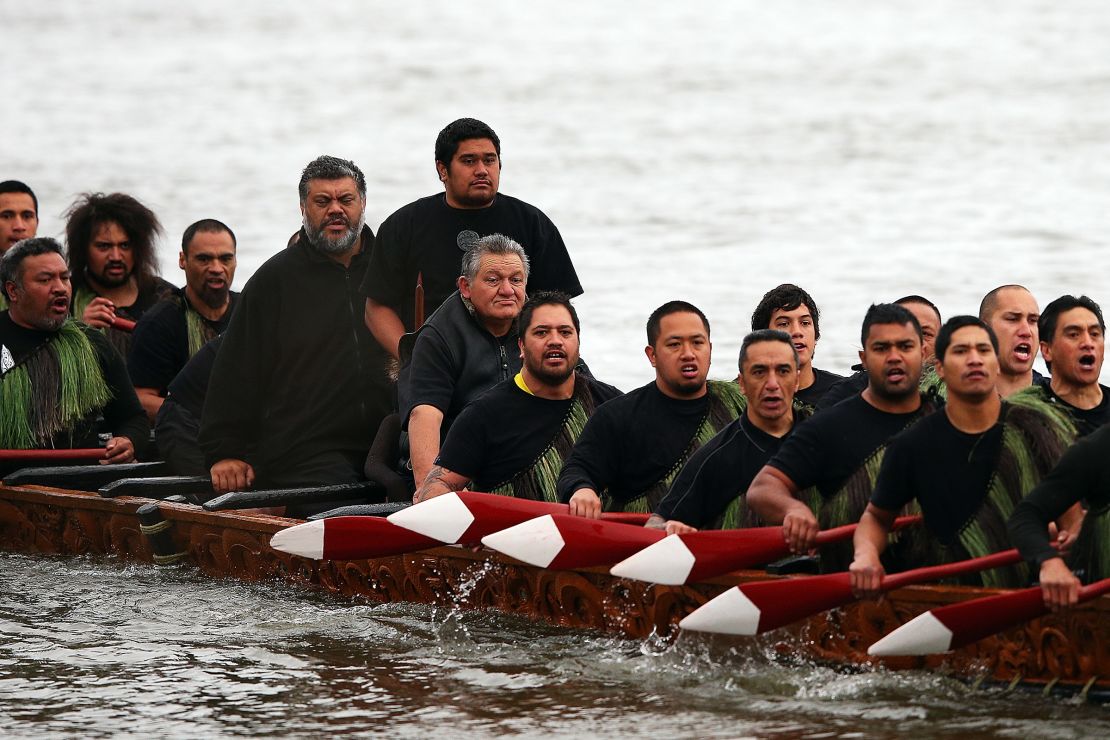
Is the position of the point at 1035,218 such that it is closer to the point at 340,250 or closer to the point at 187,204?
the point at 187,204

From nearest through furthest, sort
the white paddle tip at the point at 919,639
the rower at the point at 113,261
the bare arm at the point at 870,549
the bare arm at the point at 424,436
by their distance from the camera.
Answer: the white paddle tip at the point at 919,639, the bare arm at the point at 870,549, the bare arm at the point at 424,436, the rower at the point at 113,261

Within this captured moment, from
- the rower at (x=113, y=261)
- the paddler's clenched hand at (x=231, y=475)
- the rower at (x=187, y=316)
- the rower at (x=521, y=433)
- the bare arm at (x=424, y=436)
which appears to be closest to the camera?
the rower at (x=521, y=433)

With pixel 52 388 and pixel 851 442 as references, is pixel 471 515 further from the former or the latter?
pixel 52 388

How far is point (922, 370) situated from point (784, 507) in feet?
4.10

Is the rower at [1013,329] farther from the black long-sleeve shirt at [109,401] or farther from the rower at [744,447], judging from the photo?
the black long-sleeve shirt at [109,401]

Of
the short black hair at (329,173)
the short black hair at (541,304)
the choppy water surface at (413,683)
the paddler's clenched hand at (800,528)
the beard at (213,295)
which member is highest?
the short black hair at (329,173)

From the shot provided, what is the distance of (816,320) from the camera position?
7.97m

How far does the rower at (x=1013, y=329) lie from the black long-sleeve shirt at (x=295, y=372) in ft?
8.68

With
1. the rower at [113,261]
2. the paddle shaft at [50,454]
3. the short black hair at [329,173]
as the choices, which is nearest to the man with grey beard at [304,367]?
the short black hair at [329,173]

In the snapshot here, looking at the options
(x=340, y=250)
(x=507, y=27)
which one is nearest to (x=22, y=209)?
(x=340, y=250)

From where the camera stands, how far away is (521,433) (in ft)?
24.9

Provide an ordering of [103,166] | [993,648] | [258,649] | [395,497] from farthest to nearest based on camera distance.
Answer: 1. [103,166]
2. [395,497]
3. [258,649]
4. [993,648]

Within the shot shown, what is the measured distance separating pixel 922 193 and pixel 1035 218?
228cm

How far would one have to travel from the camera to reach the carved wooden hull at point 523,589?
20.0ft
